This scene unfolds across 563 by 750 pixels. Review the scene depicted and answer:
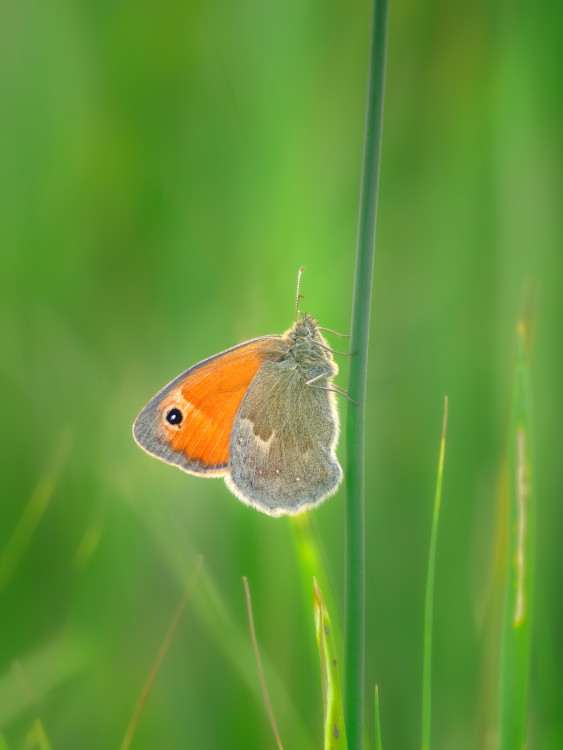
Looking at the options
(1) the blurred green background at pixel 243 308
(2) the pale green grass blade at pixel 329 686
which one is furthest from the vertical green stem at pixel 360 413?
(1) the blurred green background at pixel 243 308

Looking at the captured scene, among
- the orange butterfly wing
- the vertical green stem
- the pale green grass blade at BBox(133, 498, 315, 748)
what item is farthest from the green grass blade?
the orange butterfly wing

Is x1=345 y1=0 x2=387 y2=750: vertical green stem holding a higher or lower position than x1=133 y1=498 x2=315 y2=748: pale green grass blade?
higher

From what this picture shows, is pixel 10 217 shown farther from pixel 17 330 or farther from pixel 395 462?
pixel 395 462

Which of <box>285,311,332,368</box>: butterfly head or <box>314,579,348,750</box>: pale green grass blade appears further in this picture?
<box>285,311,332,368</box>: butterfly head

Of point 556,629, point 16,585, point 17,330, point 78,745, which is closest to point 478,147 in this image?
point 556,629

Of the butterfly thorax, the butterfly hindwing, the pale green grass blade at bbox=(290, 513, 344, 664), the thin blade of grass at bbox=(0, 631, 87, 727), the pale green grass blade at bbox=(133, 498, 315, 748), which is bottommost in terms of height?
the thin blade of grass at bbox=(0, 631, 87, 727)

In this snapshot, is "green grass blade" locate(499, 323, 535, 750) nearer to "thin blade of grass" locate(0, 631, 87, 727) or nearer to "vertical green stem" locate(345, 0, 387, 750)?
"vertical green stem" locate(345, 0, 387, 750)

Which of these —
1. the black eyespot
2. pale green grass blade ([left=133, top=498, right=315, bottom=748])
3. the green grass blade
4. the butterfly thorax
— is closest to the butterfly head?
the butterfly thorax

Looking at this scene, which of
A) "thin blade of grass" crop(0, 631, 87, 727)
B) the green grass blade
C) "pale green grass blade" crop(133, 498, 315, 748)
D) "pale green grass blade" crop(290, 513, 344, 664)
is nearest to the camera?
the green grass blade

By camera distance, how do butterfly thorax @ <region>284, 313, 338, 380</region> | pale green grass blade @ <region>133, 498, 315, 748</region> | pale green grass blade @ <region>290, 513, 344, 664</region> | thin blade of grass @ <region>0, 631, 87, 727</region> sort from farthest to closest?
butterfly thorax @ <region>284, 313, 338, 380</region> < thin blade of grass @ <region>0, 631, 87, 727</region> < pale green grass blade @ <region>133, 498, 315, 748</region> < pale green grass blade @ <region>290, 513, 344, 664</region>

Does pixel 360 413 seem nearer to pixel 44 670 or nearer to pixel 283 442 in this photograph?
pixel 283 442
